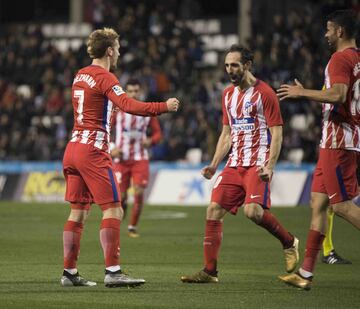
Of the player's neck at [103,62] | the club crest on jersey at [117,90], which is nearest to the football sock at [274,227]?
the club crest on jersey at [117,90]

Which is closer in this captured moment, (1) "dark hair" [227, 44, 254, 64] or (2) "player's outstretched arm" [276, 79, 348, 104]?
(2) "player's outstretched arm" [276, 79, 348, 104]

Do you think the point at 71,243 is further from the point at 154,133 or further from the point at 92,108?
the point at 154,133

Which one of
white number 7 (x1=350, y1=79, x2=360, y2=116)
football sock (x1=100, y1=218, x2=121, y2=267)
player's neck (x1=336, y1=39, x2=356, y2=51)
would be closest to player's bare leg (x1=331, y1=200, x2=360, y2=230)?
white number 7 (x1=350, y1=79, x2=360, y2=116)

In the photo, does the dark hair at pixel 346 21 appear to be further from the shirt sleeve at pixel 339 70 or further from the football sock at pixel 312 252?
the football sock at pixel 312 252

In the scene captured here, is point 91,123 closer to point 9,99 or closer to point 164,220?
point 164,220

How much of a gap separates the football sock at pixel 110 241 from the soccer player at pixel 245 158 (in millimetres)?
893

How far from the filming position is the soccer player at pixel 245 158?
32.6ft

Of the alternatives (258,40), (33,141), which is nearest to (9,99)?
(33,141)

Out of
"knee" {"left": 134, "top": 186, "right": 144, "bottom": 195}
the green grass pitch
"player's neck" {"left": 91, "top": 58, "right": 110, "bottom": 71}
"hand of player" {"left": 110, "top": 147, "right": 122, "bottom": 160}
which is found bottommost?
the green grass pitch

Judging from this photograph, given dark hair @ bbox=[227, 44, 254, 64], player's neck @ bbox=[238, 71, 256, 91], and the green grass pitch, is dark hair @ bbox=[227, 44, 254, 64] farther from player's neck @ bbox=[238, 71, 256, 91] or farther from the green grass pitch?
the green grass pitch

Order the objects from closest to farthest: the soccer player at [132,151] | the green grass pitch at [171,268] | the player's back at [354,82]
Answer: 1. the green grass pitch at [171,268]
2. the player's back at [354,82]
3. the soccer player at [132,151]

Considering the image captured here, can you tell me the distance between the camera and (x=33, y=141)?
27594 millimetres

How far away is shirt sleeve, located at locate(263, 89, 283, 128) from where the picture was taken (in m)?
9.97

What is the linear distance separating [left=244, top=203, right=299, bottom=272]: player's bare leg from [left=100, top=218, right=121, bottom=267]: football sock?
4.61 feet
